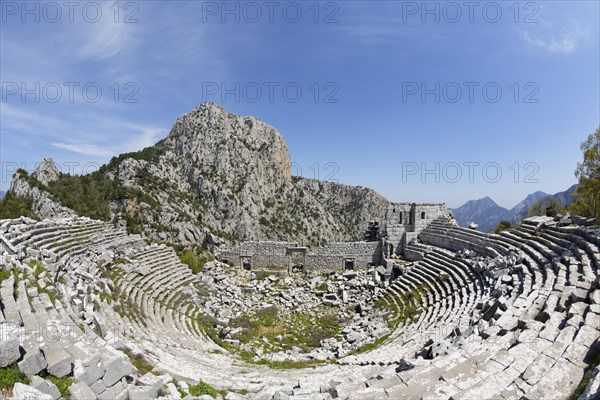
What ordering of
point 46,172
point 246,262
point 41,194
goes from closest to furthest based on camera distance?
1. point 246,262
2. point 41,194
3. point 46,172

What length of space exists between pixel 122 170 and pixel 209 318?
43.3m

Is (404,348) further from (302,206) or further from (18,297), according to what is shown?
(302,206)

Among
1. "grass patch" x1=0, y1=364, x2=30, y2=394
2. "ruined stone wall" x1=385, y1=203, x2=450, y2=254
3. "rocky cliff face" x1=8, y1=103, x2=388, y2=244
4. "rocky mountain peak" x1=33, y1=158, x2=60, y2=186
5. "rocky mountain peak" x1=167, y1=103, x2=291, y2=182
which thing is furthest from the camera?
"rocky mountain peak" x1=167, y1=103, x2=291, y2=182

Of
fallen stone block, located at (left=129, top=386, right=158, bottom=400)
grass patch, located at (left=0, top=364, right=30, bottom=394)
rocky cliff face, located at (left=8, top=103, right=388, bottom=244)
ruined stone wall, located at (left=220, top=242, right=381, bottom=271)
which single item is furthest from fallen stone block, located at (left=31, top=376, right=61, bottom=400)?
rocky cliff face, located at (left=8, top=103, right=388, bottom=244)

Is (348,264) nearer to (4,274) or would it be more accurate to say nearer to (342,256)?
(342,256)

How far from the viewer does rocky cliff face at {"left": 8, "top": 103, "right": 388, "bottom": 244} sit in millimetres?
46406

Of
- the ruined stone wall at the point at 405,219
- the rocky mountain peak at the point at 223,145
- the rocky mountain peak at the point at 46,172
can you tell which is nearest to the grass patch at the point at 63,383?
the ruined stone wall at the point at 405,219

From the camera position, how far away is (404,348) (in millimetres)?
11188

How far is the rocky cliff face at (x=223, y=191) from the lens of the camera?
46406 mm

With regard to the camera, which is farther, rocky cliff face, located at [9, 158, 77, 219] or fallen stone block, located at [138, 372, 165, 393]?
rocky cliff face, located at [9, 158, 77, 219]

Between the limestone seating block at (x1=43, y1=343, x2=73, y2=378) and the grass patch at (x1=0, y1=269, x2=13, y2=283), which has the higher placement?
the grass patch at (x1=0, y1=269, x2=13, y2=283)

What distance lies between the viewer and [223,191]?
63.1m

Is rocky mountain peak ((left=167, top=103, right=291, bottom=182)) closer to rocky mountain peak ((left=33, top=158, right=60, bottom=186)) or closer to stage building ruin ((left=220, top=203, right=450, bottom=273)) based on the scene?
rocky mountain peak ((left=33, top=158, right=60, bottom=186))

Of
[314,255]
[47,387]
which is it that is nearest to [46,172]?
[314,255]
